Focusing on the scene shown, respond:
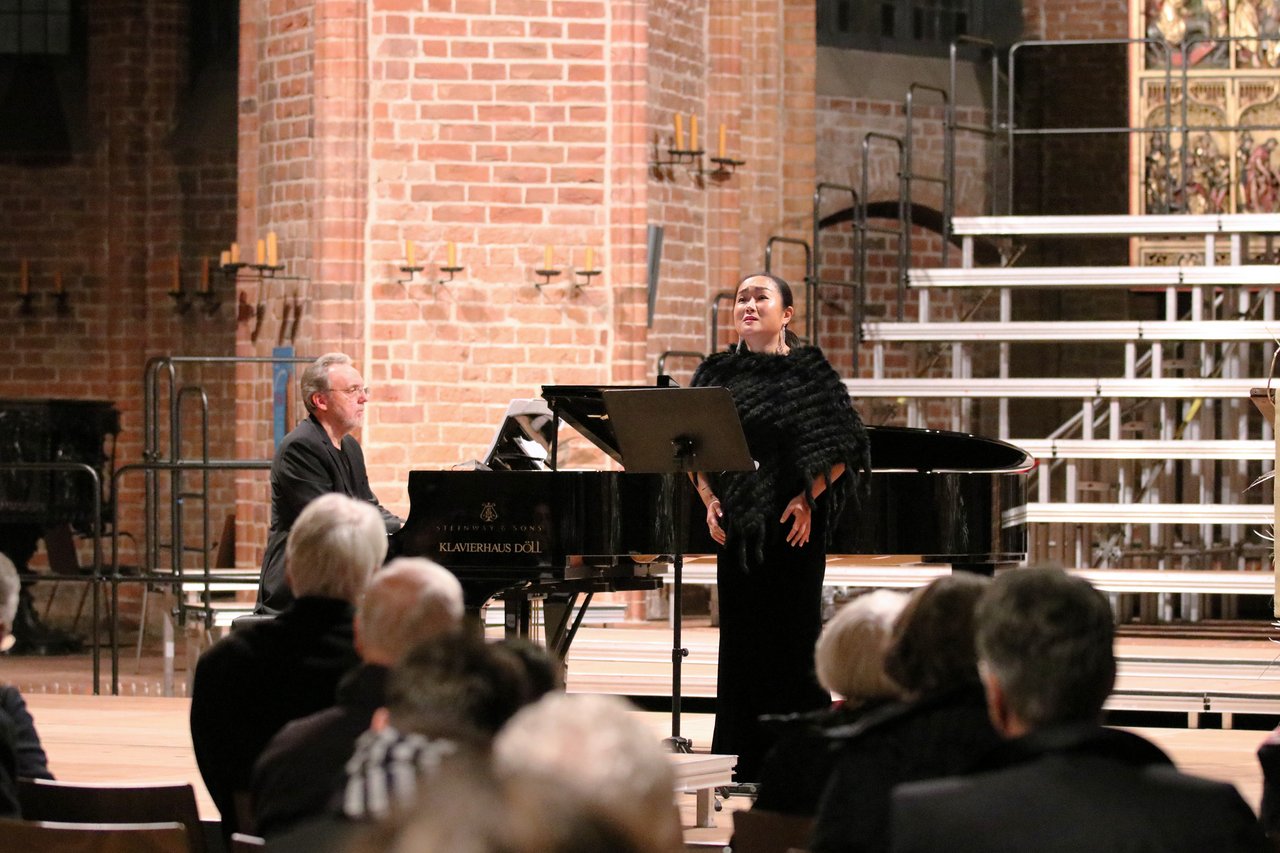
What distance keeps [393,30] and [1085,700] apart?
300 inches

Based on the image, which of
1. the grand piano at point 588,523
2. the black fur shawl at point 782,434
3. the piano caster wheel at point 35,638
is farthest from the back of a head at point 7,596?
the piano caster wheel at point 35,638

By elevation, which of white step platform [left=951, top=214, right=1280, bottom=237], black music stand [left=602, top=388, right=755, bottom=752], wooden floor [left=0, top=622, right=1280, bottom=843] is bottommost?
wooden floor [left=0, top=622, right=1280, bottom=843]

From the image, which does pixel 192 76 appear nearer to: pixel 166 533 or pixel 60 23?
pixel 60 23

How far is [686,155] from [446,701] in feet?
26.1

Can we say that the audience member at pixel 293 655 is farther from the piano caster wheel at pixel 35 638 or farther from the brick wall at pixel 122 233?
the brick wall at pixel 122 233

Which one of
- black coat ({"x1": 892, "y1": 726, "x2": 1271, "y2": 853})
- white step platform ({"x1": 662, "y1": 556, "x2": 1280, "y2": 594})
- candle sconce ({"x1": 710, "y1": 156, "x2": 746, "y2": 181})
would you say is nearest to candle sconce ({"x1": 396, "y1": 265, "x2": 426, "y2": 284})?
candle sconce ({"x1": 710, "y1": 156, "x2": 746, "y2": 181})

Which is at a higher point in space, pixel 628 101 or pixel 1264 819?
pixel 628 101

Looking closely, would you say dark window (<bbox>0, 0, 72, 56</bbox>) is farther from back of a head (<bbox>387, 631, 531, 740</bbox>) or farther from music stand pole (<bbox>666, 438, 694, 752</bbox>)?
back of a head (<bbox>387, 631, 531, 740</bbox>)

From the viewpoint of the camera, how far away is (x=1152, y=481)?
10.2 metres

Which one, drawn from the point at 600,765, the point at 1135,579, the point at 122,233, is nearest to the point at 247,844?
the point at 600,765

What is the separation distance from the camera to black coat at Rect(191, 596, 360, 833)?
11.3 ft

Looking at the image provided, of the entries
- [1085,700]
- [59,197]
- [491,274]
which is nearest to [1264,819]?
[1085,700]

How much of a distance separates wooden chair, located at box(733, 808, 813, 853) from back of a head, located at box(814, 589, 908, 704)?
199 mm

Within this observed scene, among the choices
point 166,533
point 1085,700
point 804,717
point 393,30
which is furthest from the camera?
point 166,533
